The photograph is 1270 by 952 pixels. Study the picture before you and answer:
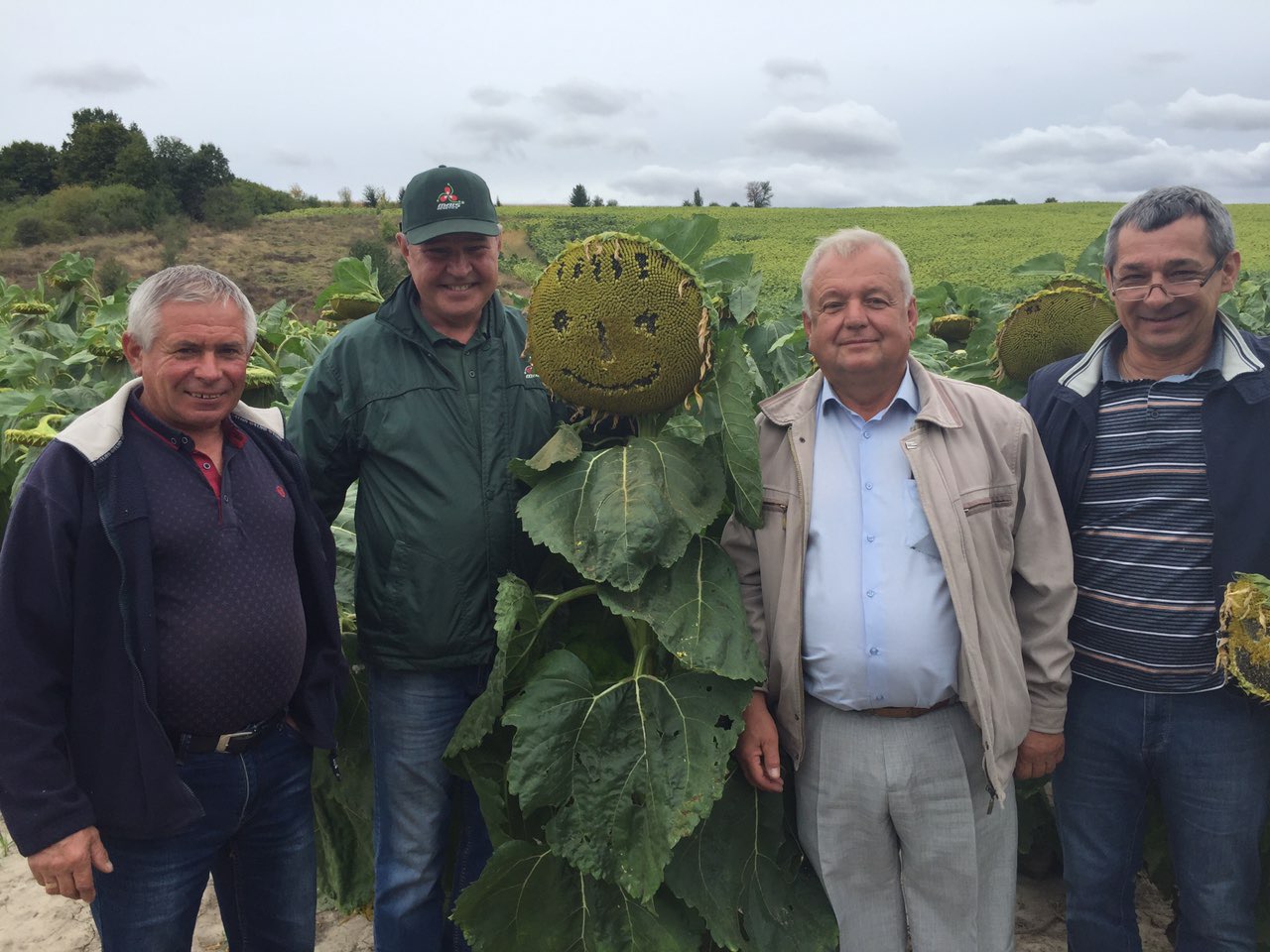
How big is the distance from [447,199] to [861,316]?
114cm

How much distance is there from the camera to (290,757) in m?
2.53

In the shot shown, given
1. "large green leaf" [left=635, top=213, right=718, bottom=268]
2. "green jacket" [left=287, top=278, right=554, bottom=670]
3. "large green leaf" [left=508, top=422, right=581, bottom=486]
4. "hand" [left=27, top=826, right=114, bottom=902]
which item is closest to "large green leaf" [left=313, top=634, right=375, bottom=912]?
"green jacket" [left=287, top=278, right=554, bottom=670]

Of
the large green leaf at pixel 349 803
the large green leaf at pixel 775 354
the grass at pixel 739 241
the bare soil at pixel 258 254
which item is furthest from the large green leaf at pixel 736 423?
the bare soil at pixel 258 254

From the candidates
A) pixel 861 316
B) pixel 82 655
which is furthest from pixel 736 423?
pixel 82 655

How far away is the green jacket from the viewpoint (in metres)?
2.64

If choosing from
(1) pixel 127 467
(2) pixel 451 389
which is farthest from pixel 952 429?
(1) pixel 127 467

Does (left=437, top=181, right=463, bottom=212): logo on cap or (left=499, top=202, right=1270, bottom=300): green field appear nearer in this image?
(left=437, top=181, right=463, bottom=212): logo on cap

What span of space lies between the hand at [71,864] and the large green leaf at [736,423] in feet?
5.24

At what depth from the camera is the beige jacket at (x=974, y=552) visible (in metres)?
2.37

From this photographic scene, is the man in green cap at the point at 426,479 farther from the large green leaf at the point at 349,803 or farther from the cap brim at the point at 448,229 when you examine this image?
the large green leaf at the point at 349,803

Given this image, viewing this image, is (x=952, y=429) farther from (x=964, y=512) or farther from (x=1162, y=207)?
(x=1162, y=207)

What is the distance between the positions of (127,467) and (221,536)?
25cm

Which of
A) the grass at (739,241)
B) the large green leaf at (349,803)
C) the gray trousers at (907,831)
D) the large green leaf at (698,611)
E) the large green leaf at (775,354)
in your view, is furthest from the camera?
the grass at (739,241)

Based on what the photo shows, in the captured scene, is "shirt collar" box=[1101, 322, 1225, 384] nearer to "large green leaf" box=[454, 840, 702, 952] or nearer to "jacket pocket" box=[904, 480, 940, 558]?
"jacket pocket" box=[904, 480, 940, 558]
